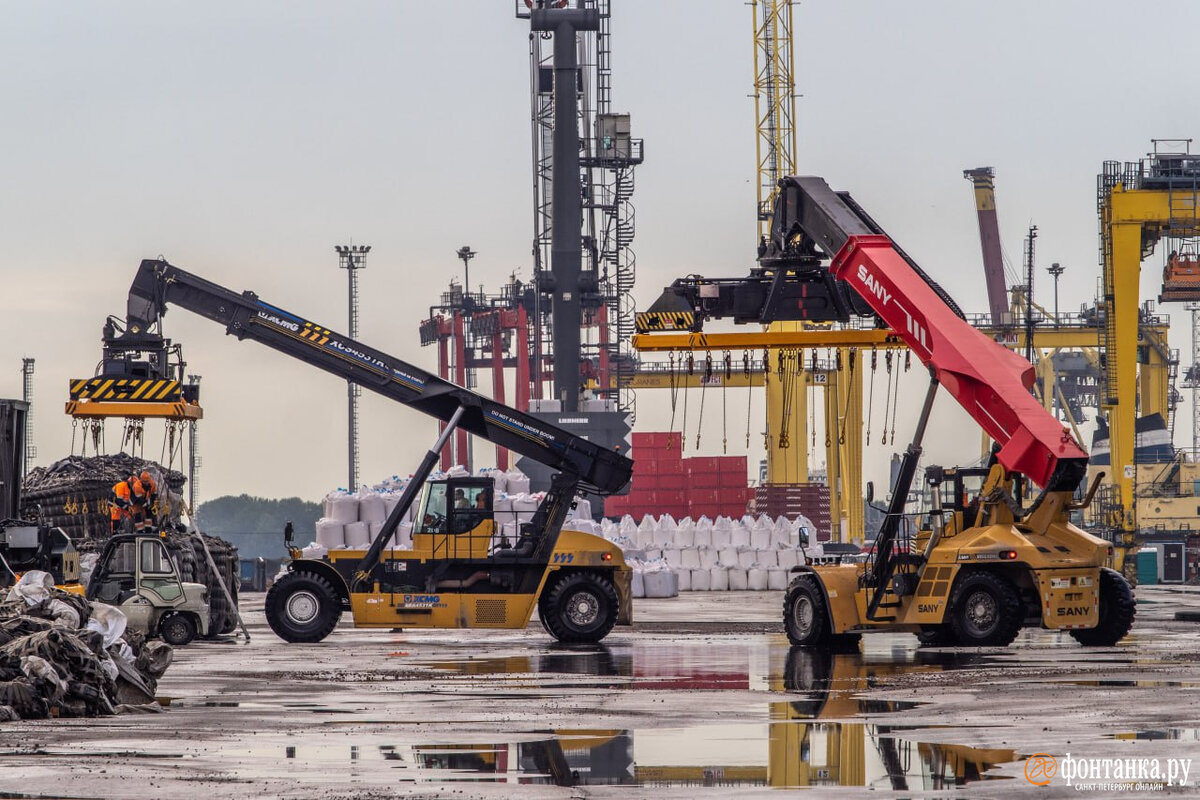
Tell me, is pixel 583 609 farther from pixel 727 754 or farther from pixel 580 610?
pixel 727 754

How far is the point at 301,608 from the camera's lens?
24.1 meters

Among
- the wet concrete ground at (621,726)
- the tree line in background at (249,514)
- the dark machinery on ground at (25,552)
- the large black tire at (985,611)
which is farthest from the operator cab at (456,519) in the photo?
the tree line in background at (249,514)

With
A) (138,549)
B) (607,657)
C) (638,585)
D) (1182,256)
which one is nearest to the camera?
(607,657)

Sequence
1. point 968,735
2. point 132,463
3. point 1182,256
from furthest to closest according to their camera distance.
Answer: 1. point 1182,256
2. point 132,463
3. point 968,735

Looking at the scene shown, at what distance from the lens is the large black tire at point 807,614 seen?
21.5 m

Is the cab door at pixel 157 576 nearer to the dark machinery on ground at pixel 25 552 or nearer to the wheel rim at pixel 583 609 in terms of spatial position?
the dark machinery on ground at pixel 25 552

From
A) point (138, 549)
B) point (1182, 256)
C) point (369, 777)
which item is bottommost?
point (369, 777)

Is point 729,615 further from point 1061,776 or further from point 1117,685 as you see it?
point 1061,776

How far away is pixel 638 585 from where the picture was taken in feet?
136

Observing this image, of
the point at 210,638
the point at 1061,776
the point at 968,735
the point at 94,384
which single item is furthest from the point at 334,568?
the point at 1061,776

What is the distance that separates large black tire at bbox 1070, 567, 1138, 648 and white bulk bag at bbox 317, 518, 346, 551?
18907 mm

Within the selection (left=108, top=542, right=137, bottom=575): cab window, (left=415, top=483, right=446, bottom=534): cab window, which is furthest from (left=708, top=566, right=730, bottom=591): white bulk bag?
(left=108, top=542, right=137, bottom=575): cab window

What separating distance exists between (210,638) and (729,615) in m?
11.4

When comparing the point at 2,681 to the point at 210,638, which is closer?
the point at 2,681
